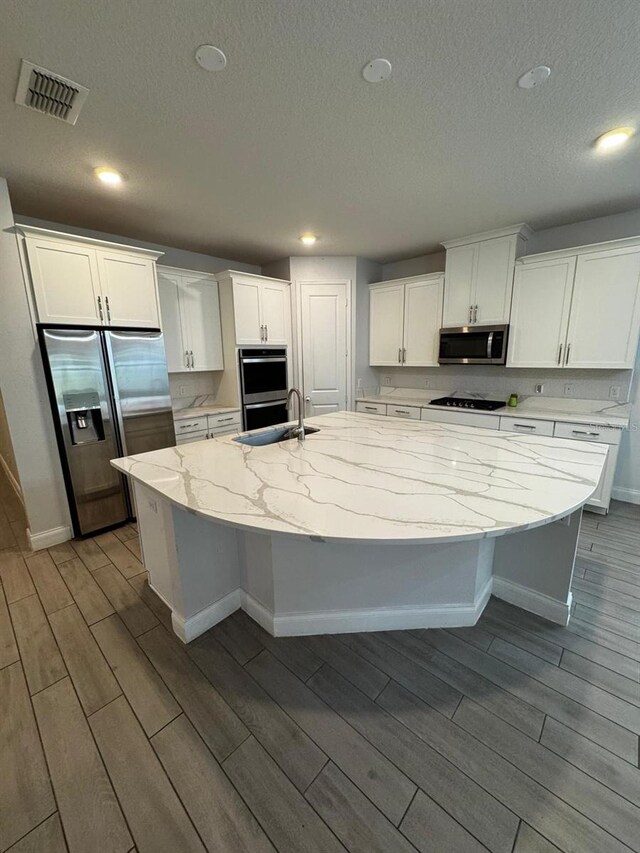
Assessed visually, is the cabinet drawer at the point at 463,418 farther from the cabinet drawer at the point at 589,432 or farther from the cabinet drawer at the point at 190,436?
the cabinet drawer at the point at 190,436

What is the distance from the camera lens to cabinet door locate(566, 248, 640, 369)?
2.82m

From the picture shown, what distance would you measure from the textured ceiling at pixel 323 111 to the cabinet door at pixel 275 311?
1020mm

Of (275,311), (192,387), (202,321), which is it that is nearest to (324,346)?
(275,311)

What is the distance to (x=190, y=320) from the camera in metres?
3.67

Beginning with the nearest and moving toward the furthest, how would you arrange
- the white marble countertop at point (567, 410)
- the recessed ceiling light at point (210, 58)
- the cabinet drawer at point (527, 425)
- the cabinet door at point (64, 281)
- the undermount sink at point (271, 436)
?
1. the recessed ceiling light at point (210, 58)
2. the undermount sink at point (271, 436)
3. the cabinet door at point (64, 281)
4. the white marble countertop at point (567, 410)
5. the cabinet drawer at point (527, 425)

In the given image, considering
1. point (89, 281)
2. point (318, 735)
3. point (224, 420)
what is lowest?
point (318, 735)

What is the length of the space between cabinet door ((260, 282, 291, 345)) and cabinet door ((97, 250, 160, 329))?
4.00 ft

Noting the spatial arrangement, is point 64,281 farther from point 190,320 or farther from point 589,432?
point 589,432

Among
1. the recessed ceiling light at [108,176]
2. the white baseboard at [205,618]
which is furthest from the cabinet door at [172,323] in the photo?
the white baseboard at [205,618]

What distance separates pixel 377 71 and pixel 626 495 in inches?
154

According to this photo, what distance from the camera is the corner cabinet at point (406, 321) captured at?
3.93m

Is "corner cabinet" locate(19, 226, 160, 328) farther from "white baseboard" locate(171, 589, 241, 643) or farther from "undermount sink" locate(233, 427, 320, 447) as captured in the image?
"white baseboard" locate(171, 589, 241, 643)

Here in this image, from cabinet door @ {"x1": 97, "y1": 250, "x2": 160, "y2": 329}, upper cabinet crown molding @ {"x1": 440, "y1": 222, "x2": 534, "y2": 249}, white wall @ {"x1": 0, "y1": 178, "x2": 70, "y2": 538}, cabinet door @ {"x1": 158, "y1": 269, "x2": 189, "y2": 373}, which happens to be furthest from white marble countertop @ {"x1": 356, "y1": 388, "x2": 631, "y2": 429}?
white wall @ {"x1": 0, "y1": 178, "x2": 70, "y2": 538}

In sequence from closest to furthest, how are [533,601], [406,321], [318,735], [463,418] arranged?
[318,735] < [533,601] < [463,418] < [406,321]
